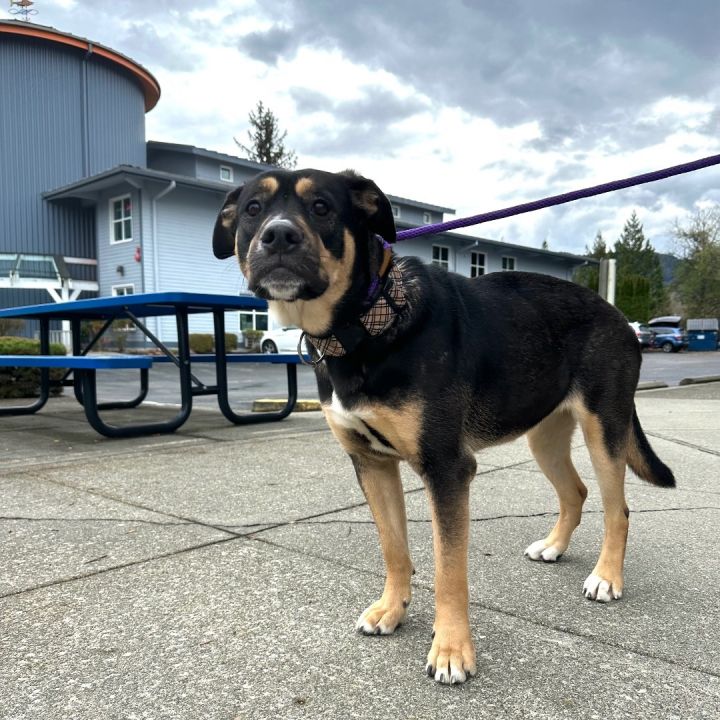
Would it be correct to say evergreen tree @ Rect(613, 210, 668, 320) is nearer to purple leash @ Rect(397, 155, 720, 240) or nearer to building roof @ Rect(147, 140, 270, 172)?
building roof @ Rect(147, 140, 270, 172)

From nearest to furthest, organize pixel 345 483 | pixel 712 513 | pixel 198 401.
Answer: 1. pixel 712 513
2. pixel 345 483
3. pixel 198 401

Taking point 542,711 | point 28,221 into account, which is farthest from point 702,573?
point 28,221

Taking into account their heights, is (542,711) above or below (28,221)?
below

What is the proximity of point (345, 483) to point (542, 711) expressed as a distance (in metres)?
2.62

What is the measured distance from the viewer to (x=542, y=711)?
5.79 ft

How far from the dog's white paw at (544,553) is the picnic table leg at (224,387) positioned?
4.01 metres

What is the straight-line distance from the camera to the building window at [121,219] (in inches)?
968

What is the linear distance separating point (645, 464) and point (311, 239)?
192 centimetres

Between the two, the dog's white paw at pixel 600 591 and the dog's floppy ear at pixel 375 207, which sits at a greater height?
the dog's floppy ear at pixel 375 207

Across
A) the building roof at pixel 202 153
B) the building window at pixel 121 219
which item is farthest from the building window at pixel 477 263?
the building window at pixel 121 219

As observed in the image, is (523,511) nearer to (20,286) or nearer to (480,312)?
(480,312)

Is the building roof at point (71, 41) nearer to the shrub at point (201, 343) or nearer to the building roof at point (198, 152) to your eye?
the building roof at point (198, 152)

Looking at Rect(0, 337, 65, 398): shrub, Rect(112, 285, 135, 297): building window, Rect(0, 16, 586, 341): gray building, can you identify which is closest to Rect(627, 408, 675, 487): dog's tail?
Rect(0, 337, 65, 398): shrub

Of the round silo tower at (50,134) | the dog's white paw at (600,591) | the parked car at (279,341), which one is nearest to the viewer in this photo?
the dog's white paw at (600,591)
